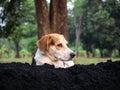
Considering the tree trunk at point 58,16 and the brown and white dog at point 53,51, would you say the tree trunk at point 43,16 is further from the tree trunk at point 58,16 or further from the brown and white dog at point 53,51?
the brown and white dog at point 53,51

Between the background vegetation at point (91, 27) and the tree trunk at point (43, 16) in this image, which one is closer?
the tree trunk at point (43, 16)

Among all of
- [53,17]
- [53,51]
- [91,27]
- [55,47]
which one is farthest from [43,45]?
[91,27]

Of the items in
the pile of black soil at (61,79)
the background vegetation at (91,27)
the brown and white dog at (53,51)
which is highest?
the pile of black soil at (61,79)

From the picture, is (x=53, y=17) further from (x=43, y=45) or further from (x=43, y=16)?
(x=43, y=45)

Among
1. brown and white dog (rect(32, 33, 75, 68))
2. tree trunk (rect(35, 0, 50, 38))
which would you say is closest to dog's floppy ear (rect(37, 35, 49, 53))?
brown and white dog (rect(32, 33, 75, 68))

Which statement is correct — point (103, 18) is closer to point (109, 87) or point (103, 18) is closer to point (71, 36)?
point (71, 36)

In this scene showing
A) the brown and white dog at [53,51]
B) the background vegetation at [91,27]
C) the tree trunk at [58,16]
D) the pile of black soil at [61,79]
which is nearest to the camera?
the pile of black soil at [61,79]

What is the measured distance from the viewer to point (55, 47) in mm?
6602

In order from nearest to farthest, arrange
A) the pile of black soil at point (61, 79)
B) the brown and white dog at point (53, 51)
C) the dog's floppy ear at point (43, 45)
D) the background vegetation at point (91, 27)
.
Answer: the pile of black soil at point (61, 79) → the brown and white dog at point (53, 51) → the dog's floppy ear at point (43, 45) → the background vegetation at point (91, 27)

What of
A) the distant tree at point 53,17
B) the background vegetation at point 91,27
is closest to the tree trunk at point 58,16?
the distant tree at point 53,17

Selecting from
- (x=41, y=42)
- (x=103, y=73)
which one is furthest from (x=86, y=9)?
(x=103, y=73)

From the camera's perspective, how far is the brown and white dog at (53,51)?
588 cm

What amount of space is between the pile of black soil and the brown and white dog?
355 cm

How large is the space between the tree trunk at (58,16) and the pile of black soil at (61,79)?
8480mm
